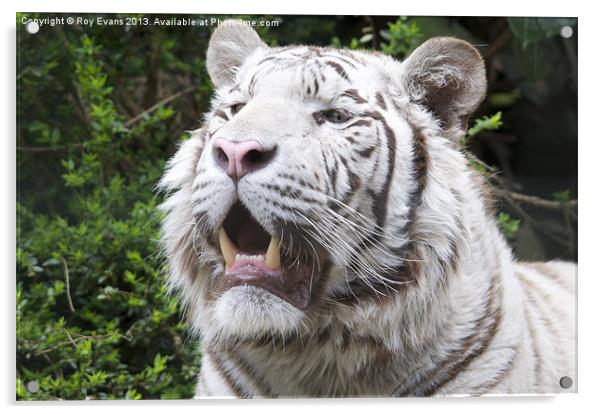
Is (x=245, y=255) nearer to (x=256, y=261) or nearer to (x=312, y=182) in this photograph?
(x=256, y=261)

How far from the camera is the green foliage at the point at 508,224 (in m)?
→ 1.87

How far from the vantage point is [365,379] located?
1.70 m

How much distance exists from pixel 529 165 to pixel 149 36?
944 millimetres

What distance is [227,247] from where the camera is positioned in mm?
1604

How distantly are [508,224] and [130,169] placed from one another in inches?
34.7

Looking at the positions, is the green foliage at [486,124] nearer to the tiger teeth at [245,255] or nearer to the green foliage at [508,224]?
the green foliage at [508,224]

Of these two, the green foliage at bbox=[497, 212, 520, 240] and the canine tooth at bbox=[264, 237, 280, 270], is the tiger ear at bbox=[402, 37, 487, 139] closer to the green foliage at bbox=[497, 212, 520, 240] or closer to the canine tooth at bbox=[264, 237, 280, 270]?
the green foliage at bbox=[497, 212, 520, 240]

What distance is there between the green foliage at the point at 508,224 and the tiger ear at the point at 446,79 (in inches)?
10.8

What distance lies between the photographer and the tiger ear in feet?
5.48

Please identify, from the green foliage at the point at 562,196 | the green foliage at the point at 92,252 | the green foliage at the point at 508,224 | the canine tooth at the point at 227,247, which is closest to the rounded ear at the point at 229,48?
the green foliage at the point at 92,252

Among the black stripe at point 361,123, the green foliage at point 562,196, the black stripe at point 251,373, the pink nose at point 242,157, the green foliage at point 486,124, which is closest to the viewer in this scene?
the pink nose at point 242,157
